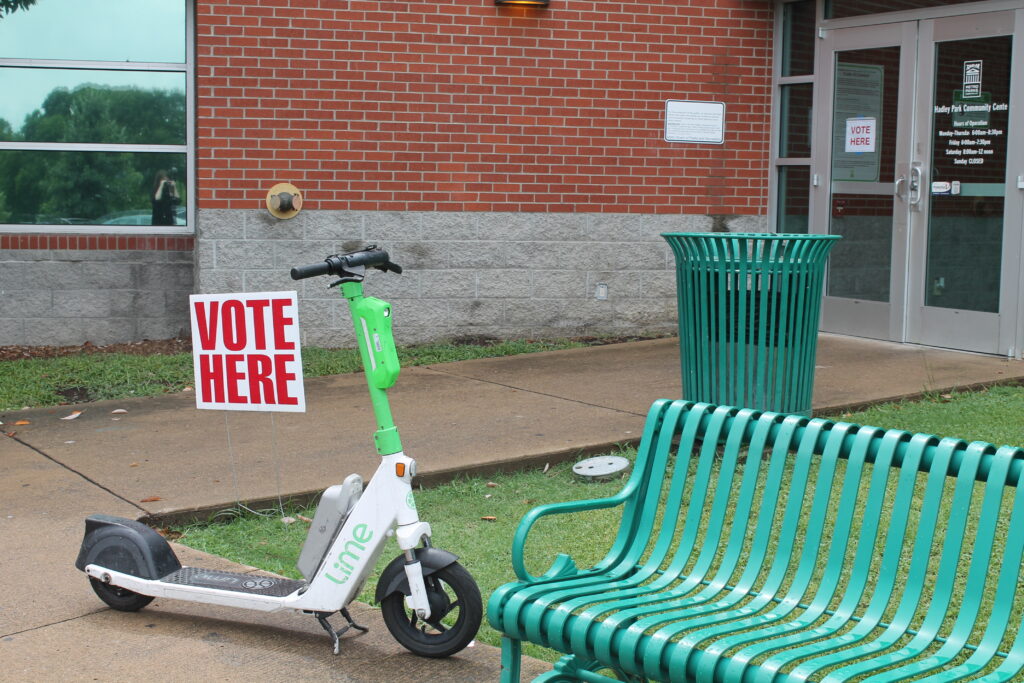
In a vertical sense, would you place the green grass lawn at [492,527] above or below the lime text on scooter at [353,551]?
below

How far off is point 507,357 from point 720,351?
3.67 m

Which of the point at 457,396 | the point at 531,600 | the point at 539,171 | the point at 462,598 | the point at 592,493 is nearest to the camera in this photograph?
the point at 531,600

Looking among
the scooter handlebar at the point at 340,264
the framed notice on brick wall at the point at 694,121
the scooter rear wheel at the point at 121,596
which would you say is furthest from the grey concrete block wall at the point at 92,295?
the scooter handlebar at the point at 340,264

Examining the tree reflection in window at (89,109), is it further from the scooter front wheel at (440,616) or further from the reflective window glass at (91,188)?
the scooter front wheel at (440,616)

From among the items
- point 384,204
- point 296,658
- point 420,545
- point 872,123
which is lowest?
point 296,658

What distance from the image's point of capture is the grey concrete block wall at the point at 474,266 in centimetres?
993

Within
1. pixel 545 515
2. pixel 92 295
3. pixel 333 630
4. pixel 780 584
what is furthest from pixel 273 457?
pixel 92 295

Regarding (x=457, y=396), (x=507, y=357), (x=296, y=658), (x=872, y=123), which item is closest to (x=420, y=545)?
(x=296, y=658)

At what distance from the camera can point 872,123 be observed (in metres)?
10.2

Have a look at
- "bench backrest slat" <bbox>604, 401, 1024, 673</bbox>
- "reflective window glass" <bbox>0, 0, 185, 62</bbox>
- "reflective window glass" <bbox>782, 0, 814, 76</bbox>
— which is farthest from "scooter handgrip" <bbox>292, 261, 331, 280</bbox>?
"reflective window glass" <bbox>782, 0, 814, 76</bbox>

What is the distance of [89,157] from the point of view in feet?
33.6

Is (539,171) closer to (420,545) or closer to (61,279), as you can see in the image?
(61,279)

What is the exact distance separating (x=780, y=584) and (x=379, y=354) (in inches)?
57.1

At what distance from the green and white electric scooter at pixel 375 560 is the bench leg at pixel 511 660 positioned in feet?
1.55
